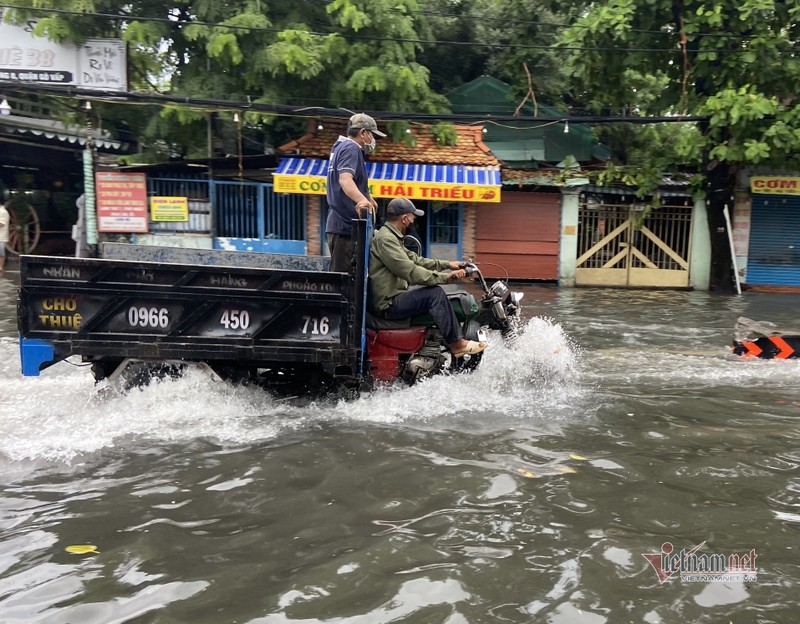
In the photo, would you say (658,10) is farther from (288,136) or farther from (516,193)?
(288,136)

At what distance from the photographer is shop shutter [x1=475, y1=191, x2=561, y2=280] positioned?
16.7m

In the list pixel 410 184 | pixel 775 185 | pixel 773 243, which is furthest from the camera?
pixel 773 243

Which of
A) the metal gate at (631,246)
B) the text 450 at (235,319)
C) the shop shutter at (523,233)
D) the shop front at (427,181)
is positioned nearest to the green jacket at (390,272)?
the text 450 at (235,319)

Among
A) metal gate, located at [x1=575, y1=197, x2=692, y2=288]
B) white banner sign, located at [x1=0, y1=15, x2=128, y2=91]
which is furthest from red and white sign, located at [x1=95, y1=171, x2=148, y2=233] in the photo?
metal gate, located at [x1=575, y1=197, x2=692, y2=288]

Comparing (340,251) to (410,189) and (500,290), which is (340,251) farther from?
(410,189)

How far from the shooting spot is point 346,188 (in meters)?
5.27

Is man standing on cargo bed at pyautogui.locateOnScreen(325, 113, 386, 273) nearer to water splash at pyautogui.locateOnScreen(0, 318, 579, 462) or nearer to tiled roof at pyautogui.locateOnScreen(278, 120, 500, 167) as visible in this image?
water splash at pyautogui.locateOnScreen(0, 318, 579, 462)

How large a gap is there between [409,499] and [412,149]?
12.8m

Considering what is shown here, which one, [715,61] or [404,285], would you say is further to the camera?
[715,61]

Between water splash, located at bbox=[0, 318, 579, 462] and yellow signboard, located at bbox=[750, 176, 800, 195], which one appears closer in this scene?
water splash, located at bbox=[0, 318, 579, 462]

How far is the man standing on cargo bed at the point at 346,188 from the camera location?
5.30 meters

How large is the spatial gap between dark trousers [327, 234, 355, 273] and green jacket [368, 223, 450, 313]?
0.23 metres

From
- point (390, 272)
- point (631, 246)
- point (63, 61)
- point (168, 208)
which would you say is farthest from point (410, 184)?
point (390, 272)

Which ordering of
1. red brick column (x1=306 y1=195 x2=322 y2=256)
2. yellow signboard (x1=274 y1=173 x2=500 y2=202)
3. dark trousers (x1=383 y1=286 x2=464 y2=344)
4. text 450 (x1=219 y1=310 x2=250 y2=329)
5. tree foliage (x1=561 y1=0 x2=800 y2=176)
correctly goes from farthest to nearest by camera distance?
red brick column (x1=306 y1=195 x2=322 y2=256), yellow signboard (x1=274 y1=173 x2=500 y2=202), tree foliage (x1=561 y1=0 x2=800 y2=176), dark trousers (x1=383 y1=286 x2=464 y2=344), text 450 (x1=219 y1=310 x2=250 y2=329)
